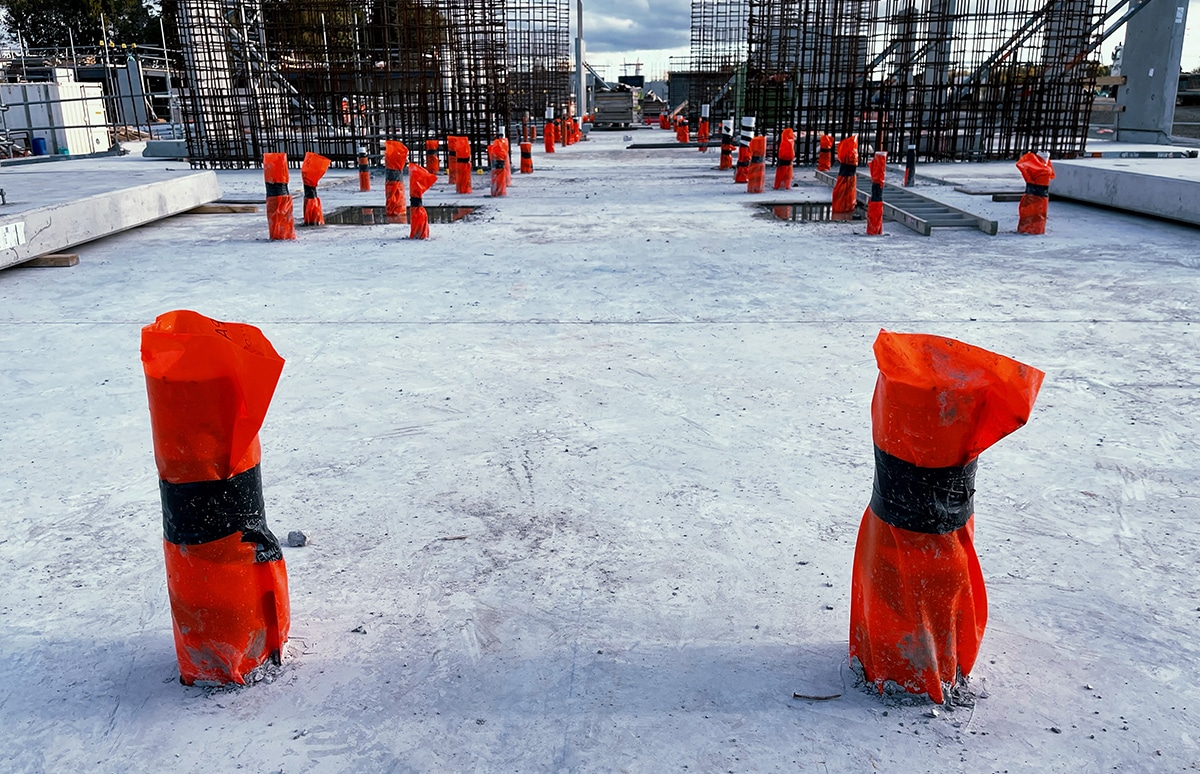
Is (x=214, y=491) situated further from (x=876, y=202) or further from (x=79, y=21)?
(x=79, y=21)

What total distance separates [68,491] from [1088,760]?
4.37m

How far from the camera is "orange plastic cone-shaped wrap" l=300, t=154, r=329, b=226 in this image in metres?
12.4

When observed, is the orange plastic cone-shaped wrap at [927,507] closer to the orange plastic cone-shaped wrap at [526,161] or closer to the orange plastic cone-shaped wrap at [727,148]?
the orange plastic cone-shaped wrap at [526,161]

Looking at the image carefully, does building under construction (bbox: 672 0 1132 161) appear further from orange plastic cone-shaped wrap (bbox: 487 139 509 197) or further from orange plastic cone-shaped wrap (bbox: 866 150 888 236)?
orange plastic cone-shaped wrap (bbox: 866 150 888 236)

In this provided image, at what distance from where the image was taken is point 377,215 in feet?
48.0

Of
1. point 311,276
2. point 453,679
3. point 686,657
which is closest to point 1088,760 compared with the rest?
point 686,657

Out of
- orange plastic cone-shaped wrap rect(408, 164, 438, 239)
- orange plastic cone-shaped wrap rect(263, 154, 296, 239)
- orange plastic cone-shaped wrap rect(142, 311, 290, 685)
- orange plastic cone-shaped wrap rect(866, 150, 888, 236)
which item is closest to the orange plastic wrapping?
orange plastic cone-shaped wrap rect(866, 150, 888, 236)

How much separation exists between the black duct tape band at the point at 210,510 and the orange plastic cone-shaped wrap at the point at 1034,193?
11.2 meters

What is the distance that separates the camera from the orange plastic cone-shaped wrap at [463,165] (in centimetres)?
1720

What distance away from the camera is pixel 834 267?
9758mm

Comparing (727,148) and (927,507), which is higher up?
(727,148)

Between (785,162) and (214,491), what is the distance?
55.1ft

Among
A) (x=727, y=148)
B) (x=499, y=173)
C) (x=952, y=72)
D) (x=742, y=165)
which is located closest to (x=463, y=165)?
(x=499, y=173)

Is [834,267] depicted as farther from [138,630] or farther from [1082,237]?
[138,630]
